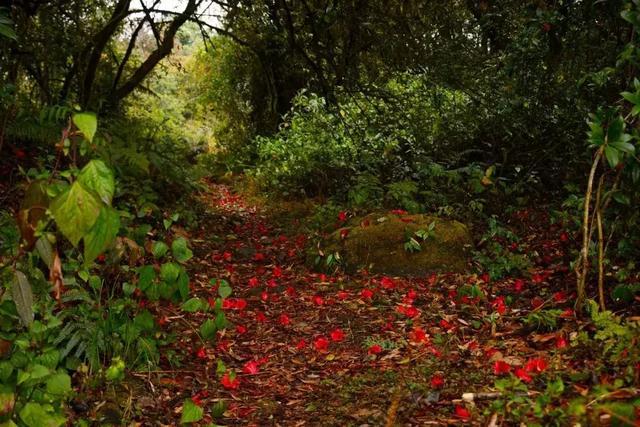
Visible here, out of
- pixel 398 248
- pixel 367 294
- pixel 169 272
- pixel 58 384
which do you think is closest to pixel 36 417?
pixel 58 384

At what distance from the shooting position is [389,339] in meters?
3.67

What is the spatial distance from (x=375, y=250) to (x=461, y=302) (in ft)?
4.08

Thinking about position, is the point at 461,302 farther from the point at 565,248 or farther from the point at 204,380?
the point at 204,380

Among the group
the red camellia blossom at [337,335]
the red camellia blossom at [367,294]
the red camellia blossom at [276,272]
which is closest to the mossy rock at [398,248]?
the red camellia blossom at [276,272]

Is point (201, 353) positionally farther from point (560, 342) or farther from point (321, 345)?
point (560, 342)

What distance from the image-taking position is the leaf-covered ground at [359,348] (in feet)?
9.00

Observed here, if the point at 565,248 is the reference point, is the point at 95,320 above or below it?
below

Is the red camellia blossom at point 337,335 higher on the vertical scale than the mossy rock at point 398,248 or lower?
lower

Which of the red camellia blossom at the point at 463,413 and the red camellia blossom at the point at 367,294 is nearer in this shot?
the red camellia blossom at the point at 463,413

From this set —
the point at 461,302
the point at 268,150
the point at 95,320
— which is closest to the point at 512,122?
the point at 461,302

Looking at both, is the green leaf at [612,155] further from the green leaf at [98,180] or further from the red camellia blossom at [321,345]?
the green leaf at [98,180]

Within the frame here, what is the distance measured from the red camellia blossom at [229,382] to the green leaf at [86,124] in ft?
6.14

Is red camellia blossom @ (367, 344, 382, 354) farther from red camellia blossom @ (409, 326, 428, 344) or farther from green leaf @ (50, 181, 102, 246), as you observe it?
green leaf @ (50, 181, 102, 246)

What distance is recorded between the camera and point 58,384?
7.33ft
